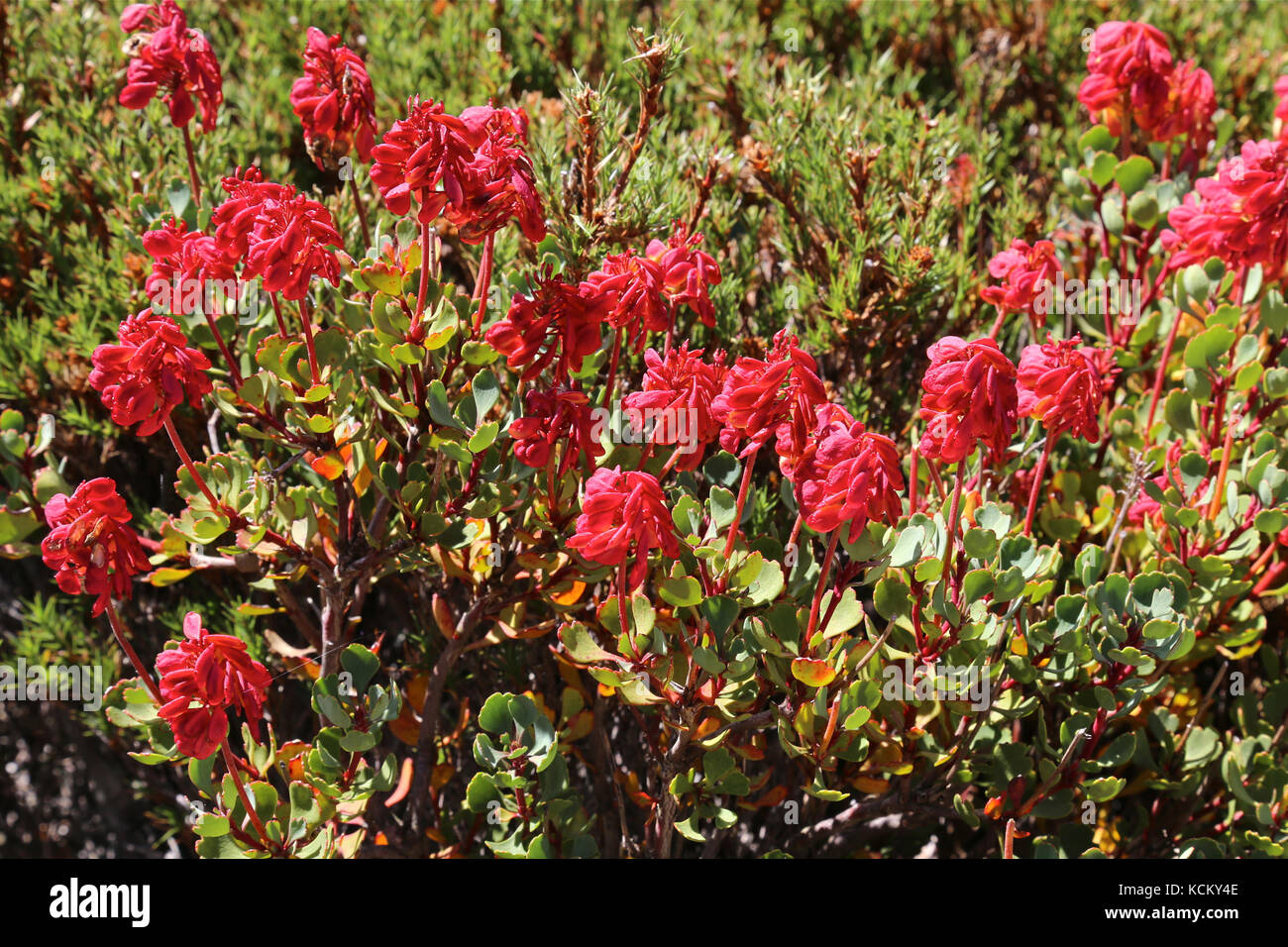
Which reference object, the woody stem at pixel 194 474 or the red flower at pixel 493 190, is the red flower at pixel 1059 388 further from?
the woody stem at pixel 194 474

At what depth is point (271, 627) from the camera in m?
2.67

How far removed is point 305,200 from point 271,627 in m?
1.31

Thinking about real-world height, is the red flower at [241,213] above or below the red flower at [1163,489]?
above

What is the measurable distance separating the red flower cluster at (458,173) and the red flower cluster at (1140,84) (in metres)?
1.41

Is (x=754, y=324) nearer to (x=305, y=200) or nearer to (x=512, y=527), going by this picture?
(x=512, y=527)

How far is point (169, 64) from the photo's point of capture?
2033 mm

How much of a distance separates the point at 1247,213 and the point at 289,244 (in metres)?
1.65

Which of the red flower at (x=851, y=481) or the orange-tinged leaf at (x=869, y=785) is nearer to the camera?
the red flower at (x=851, y=481)

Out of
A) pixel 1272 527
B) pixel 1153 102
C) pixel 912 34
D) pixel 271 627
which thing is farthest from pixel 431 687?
pixel 912 34

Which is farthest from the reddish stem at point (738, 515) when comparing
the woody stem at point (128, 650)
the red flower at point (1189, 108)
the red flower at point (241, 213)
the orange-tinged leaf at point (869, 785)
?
the red flower at point (1189, 108)

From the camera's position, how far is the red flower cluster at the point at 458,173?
163cm

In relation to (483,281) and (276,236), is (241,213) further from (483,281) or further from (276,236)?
(483,281)

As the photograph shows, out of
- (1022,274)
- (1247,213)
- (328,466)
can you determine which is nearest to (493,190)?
(328,466)

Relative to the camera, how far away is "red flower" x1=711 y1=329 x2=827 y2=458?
62.0 inches
